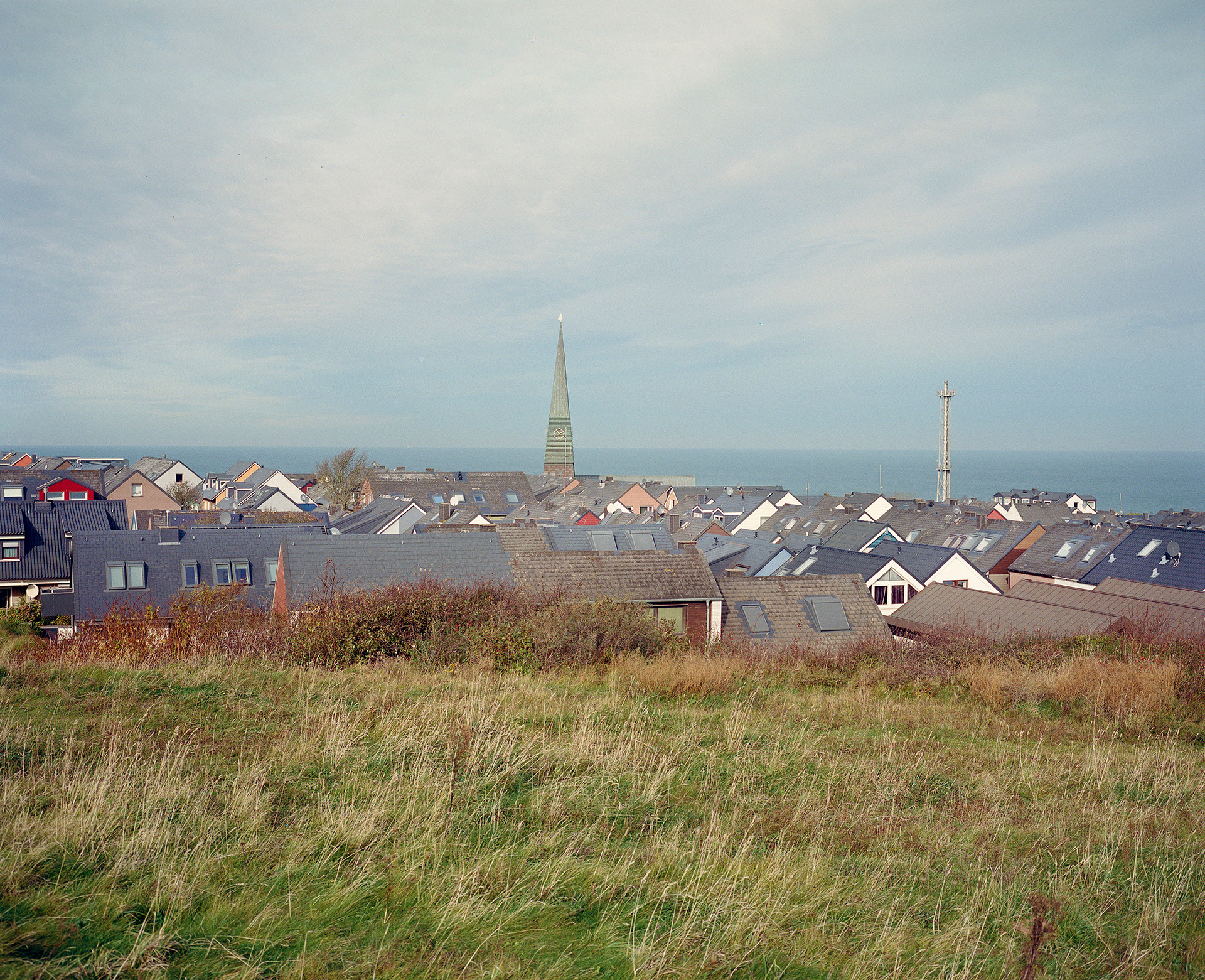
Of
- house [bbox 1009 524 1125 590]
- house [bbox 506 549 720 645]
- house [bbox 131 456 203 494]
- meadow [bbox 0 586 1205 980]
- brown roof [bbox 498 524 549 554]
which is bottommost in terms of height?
house [bbox 1009 524 1125 590]

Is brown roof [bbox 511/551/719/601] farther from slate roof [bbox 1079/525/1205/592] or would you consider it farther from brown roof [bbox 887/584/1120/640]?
slate roof [bbox 1079/525/1205/592]

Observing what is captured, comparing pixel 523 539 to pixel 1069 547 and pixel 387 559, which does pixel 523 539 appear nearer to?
pixel 387 559

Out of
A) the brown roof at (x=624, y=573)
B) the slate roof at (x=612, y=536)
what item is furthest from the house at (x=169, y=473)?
the brown roof at (x=624, y=573)

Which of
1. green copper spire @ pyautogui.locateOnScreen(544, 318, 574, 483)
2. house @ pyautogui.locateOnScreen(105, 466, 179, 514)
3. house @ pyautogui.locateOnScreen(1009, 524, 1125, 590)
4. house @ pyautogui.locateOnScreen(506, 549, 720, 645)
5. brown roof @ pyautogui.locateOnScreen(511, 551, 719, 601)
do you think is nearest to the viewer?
brown roof @ pyautogui.locateOnScreen(511, 551, 719, 601)

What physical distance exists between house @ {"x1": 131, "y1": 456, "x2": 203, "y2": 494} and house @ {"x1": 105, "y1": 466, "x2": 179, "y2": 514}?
17.6 meters

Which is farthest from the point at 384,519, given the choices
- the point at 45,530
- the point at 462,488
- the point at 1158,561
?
the point at 1158,561

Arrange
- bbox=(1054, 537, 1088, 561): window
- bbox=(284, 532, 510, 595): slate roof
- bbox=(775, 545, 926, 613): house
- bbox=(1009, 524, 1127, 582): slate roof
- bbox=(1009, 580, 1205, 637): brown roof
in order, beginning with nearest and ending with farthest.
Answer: bbox=(1009, 580, 1205, 637): brown roof, bbox=(284, 532, 510, 595): slate roof, bbox=(775, 545, 926, 613): house, bbox=(1009, 524, 1127, 582): slate roof, bbox=(1054, 537, 1088, 561): window

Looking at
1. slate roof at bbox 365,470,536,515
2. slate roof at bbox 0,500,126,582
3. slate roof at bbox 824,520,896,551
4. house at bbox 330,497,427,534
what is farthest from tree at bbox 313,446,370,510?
slate roof at bbox 824,520,896,551

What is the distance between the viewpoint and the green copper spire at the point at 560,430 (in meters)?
150

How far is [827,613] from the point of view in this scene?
1102 inches

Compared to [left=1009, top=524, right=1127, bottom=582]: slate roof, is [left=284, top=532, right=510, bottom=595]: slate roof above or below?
above

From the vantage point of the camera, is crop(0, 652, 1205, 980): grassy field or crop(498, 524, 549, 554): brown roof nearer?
crop(0, 652, 1205, 980): grassy field

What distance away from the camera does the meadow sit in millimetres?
3543

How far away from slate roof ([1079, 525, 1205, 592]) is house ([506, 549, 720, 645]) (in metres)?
20.5
